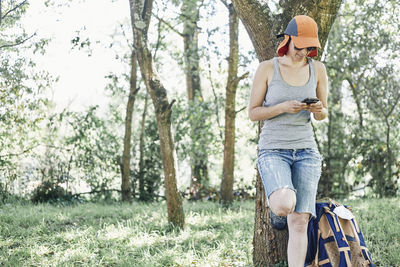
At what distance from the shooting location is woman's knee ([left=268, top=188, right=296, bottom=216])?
8.71 ft

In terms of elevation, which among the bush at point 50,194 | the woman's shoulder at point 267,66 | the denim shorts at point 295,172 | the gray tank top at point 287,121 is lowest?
the bush at point 50,194

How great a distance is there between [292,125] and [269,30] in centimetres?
100

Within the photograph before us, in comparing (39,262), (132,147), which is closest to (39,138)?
(132,147)

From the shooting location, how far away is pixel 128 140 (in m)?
8.16

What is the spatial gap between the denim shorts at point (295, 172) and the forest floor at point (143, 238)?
3.64 ft

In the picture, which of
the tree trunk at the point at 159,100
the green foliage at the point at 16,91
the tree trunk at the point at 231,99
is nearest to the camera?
the tree trunk at the point at 159,100

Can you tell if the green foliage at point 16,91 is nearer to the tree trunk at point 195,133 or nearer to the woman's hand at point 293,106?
the tree trunk at point 195,133

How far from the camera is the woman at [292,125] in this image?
9.04ft

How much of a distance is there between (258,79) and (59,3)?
231 inches

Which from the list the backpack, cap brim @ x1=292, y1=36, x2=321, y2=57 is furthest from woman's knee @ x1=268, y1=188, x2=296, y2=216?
cap brim @ x1=292, y1=36, x2=321, y2=57

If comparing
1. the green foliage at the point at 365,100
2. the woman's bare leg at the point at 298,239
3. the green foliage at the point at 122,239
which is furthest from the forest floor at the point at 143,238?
the green foliage at the point at 365,100

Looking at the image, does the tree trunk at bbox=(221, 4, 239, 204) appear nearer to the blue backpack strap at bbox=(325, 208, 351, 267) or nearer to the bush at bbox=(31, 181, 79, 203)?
the bush at bbox=(31, 181, 79, 203)

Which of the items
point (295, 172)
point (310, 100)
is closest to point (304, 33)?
point (310, 100)

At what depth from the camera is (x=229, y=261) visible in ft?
12.4
